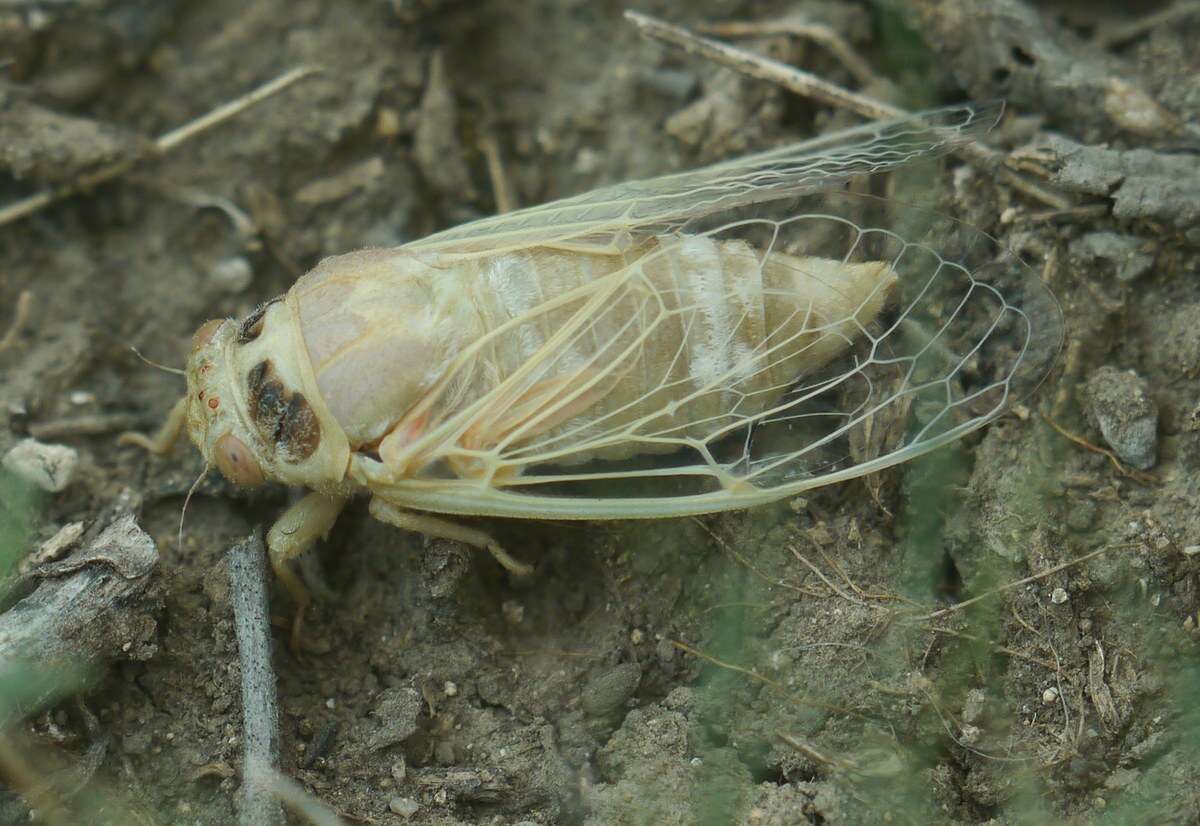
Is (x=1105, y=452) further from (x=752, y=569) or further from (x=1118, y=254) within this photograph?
(x=752, y=569)

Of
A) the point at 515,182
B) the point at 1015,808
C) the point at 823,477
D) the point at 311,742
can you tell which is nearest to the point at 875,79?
the point at 515,182

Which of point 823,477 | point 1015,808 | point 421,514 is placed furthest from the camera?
point 421,514

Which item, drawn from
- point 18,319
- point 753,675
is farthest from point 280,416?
point 753,675

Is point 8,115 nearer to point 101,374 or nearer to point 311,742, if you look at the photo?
point 101,374

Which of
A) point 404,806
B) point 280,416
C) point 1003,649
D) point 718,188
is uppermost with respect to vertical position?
point 718,188

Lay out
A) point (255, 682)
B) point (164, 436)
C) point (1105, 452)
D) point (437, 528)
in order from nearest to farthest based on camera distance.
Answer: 1. point (255, 682)
2. point (1105, 452)
3. point (437, 528)
4. point (164, 436)

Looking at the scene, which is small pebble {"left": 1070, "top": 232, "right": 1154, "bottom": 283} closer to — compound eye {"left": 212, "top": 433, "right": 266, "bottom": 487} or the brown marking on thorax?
the brown marking on thorax

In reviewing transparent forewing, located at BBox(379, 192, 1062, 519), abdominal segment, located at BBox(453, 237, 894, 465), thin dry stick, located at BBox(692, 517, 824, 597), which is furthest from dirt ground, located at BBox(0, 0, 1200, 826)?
abdominal segment, located at BBox(453, 237, 894, 465)
